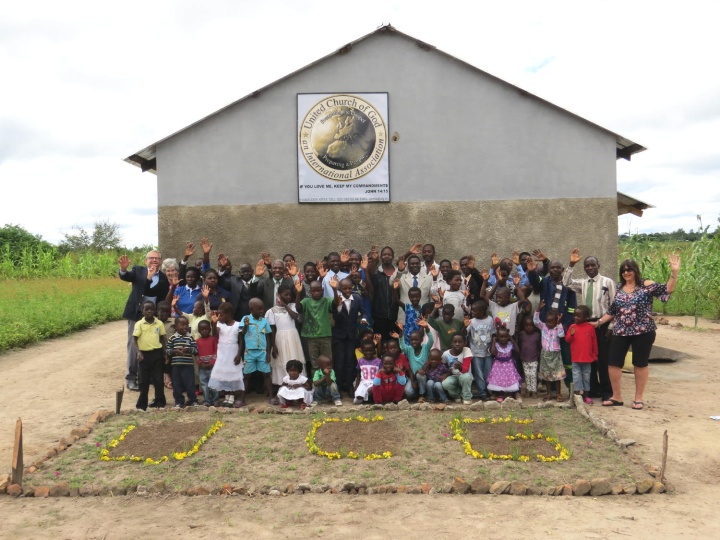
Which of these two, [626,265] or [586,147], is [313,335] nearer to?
[626,265]

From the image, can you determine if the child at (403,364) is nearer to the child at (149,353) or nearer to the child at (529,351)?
the child at (529,351)

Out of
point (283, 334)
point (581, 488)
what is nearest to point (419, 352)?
point (283, 334)

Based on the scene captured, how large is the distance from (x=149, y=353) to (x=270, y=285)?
1.77 m

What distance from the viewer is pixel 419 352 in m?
7.96

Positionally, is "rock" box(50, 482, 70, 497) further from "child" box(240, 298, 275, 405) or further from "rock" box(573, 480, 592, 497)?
"rock" box(573, 480, 592, 497)

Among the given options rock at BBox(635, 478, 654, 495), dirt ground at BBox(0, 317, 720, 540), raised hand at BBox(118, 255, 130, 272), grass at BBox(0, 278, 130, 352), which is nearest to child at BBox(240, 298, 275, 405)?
raised hand at BBox(118, 255, 130, 272)

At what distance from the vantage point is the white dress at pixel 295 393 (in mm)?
7547

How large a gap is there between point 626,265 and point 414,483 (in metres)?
4.14

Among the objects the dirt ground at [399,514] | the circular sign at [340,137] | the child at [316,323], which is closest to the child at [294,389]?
the child at [316,323]

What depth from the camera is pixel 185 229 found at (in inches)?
396

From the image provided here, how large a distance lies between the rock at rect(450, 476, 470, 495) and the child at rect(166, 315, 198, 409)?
374cm

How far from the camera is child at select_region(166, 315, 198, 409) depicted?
759 cm

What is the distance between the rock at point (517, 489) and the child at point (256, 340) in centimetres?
356

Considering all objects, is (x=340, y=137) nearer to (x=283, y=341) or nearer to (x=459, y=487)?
(x=283, y=341)
